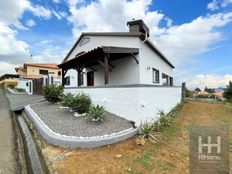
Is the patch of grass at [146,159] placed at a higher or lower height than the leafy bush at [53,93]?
lower

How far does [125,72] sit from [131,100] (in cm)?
541

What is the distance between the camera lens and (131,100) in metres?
7.95

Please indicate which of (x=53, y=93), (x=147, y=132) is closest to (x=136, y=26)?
(x=53, y=93)

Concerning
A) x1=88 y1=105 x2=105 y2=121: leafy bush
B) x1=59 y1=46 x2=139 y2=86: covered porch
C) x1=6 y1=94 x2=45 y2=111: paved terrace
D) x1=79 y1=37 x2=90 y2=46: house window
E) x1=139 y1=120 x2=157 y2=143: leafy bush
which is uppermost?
x1=79 y1=37 x2=90 y2=46: house window

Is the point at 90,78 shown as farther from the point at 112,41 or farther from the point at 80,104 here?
the point at 80,104

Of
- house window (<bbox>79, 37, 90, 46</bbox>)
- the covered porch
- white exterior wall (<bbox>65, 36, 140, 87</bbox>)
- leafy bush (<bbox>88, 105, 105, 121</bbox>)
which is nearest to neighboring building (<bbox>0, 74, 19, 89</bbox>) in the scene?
house window (<bbox>79, 37, 90, 46</bbox>)

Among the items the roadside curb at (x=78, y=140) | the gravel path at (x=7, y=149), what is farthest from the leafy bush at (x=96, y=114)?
the gravel path at (x=7, y=149)

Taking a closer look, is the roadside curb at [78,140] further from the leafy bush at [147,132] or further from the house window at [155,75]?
the house window at [155,75]

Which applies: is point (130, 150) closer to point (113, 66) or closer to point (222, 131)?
point (222, 131)

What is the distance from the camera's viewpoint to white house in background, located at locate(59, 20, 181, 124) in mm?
8156

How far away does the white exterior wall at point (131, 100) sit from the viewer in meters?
7.78

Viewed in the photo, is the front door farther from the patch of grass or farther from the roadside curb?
the patch of grass

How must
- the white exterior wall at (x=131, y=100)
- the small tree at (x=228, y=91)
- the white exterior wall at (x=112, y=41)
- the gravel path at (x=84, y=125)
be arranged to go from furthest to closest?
the small tree at (x=228, y=91) → the white exterior wall at (x=112, y=41) → the white exterior wall at (x=131, y=100) → the gravel path at (x=84, y=125)

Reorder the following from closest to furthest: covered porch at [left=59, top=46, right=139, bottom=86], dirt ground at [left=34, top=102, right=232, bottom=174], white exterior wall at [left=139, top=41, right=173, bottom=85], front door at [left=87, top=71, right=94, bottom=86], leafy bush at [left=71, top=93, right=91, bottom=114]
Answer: dirt ground at [left=34, top=102, right=232, bottom=174]
leafy bush at [left=71, top=93, right=91, bottom=114]
covered porch at [left=59, top=46, right=139, bottom=86]
white exterior wall at [left=139, top=41, right=173, bottom=85]
front door at [left=87, top=71, right=94, bottom=86]
